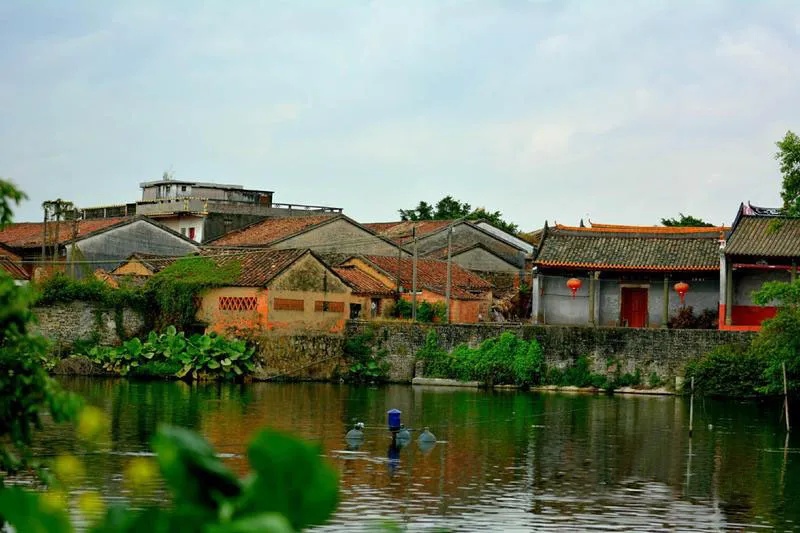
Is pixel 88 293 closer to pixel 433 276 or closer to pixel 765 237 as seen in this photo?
pixel 433 276

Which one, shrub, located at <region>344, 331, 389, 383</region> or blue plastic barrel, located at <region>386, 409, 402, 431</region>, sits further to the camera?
shrub, located at <region>344, 331, 389, 383</region>

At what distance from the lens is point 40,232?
64.8 metres

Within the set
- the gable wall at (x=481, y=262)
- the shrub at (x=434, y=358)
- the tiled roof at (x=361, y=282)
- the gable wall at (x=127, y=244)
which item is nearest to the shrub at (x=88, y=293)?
the tiled roof at (x=361, y=282)

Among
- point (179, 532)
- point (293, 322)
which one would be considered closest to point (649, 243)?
point (293, 322)

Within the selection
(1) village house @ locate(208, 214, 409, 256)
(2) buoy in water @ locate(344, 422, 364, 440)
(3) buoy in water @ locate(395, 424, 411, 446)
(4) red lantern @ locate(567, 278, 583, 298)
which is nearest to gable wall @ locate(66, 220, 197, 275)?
(1) village house @ locate(208, 214, 409, 256)

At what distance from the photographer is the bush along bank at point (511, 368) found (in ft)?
153

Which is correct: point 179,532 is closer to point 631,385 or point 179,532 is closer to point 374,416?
point 374,416

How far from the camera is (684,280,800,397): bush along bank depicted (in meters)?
38.0

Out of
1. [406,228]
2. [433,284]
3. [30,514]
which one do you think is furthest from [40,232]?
[30,514]

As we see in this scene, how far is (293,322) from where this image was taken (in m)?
48.2

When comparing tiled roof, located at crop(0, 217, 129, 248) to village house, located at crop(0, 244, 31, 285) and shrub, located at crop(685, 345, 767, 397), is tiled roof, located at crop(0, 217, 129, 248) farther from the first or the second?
shrub, located at crop(685, 345, 767, 397)

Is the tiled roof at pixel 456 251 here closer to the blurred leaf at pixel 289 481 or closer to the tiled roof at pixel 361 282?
the tiled roof at pixel 361 282

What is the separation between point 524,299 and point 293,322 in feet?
41.4

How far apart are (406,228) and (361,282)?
15.7 m
